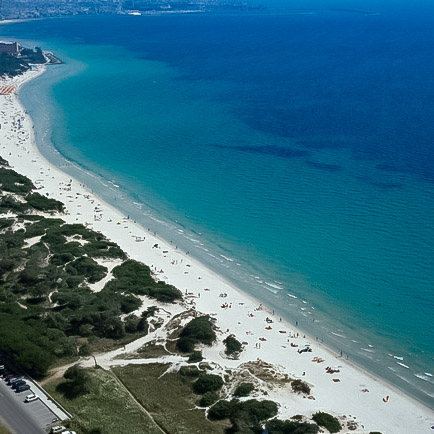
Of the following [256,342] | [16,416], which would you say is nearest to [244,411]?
[256,342]

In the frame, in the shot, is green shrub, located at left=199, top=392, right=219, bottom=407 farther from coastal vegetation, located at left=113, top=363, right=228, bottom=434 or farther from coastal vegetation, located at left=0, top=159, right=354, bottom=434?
coastal vegetation, located at left=113, top=363, right=228, bottom=434

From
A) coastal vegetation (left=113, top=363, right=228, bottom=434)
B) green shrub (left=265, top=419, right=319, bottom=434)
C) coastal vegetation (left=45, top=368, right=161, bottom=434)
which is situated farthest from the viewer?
coastal vegetation (left=113, top=363, right=228, bottom=434)

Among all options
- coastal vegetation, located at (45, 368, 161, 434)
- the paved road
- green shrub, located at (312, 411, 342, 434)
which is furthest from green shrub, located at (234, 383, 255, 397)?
the paved road

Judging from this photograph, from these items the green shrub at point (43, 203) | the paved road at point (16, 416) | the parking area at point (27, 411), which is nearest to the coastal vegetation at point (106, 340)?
the parking area at point (27, 411)

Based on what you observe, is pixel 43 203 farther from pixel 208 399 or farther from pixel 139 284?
pixel 208 399

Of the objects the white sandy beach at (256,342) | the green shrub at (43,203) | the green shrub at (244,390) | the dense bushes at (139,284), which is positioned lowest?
the white sandy beach at (256,342)

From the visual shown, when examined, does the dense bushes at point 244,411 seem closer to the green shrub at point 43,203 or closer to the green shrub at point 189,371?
the green shrub at point 189,371
